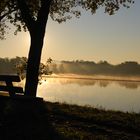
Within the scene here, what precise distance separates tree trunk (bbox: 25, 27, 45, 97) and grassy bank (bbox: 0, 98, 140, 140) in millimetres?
2799

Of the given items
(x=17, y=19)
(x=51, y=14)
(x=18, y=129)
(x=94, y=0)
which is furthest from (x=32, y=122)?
(x=51, y=14)

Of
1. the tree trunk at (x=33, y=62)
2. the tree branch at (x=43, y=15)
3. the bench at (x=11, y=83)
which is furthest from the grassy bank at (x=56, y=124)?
the tree branch at (x=43, y=15)

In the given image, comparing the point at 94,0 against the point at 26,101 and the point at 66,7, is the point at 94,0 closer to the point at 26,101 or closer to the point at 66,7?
the point at 66,7

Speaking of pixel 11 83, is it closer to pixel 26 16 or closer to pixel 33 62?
pixel 33 62

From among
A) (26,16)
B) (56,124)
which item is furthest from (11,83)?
(26,16)

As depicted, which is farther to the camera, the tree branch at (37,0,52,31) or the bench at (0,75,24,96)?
the tree branch at (37,0,52,31)

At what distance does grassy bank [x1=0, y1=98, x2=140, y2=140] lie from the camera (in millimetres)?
16359

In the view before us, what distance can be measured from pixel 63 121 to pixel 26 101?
193 cm

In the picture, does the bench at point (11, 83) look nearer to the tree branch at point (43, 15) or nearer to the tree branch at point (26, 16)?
the tree branch at point (26, 16)

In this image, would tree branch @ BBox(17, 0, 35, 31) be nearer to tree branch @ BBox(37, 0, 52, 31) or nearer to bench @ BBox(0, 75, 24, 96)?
tree branch @ BBox(37, 0, 52, 31)

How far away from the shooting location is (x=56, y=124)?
62.0 feet

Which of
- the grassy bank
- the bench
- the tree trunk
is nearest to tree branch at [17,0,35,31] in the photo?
the tree trunk

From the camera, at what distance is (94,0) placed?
99.6ft

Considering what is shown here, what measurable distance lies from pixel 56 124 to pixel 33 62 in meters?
7.12
